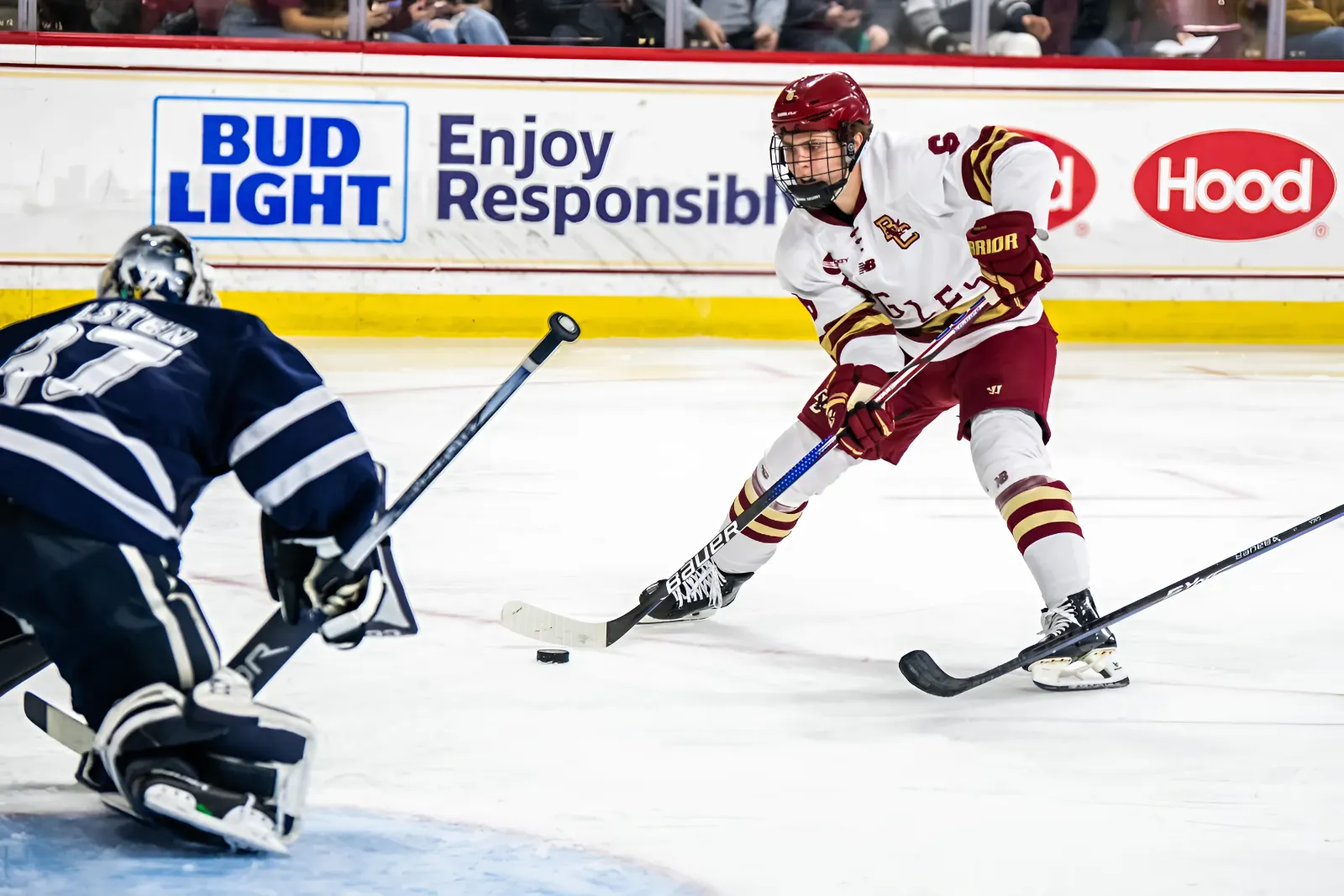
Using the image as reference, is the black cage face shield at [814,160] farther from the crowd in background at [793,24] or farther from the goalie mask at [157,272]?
the crowd in background at [793,24]

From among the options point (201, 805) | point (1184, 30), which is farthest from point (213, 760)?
point (1184, 30)

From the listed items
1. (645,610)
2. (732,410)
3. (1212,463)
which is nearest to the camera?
(645,610)

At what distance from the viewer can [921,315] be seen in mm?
2957

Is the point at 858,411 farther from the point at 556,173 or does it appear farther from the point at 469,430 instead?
the point at 556,173

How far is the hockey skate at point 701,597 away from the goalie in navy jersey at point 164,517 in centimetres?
110

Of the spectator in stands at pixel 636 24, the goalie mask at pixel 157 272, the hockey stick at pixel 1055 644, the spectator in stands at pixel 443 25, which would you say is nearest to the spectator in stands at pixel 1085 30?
the spectator in stands at pixel 636 24

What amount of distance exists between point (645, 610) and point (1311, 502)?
1.88 meters

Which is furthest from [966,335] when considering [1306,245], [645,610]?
[1306,245]

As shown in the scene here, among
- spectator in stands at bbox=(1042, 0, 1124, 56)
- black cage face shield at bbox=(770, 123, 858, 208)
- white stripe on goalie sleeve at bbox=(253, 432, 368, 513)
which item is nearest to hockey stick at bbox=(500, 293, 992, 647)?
black cage face shield at bbox=(770, 123, 858, 208)

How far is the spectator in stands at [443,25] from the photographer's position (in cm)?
670

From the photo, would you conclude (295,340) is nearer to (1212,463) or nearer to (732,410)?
(732,410)

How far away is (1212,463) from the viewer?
4543 millimetres

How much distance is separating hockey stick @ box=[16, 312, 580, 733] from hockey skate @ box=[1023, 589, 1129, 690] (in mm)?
875

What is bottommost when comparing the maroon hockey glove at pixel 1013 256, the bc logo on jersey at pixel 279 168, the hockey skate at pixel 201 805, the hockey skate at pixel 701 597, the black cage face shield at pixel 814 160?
the hockey skate at pixel 701 597
